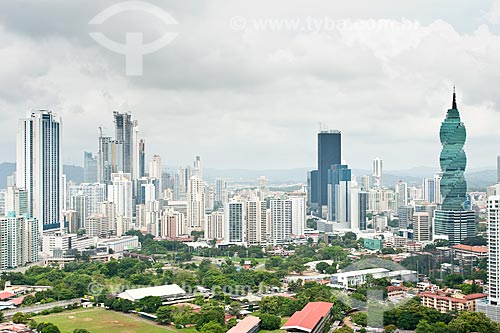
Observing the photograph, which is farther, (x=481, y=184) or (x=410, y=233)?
(x=481, y=184)

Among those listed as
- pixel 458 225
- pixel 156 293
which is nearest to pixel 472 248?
pixel 458 225

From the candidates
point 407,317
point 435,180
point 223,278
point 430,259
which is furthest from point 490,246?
→ point 435,180

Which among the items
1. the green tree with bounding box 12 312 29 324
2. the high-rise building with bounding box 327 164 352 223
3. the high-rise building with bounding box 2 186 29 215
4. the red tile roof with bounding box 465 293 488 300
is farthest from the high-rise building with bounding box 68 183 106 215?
the red tile roof with bounding box 465 293 488 300

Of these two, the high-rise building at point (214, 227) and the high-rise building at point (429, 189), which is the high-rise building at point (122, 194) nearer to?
the high-rise building at point (214, 227)

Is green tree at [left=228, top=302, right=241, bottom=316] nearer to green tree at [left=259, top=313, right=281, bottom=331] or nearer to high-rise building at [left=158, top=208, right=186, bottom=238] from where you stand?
green tree at [left=259, top=313, right=281, bottom=331]

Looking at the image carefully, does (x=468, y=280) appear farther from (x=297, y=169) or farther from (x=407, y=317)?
(x=297, y=169)

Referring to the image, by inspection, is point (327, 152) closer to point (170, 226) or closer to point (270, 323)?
point (170, 226)
